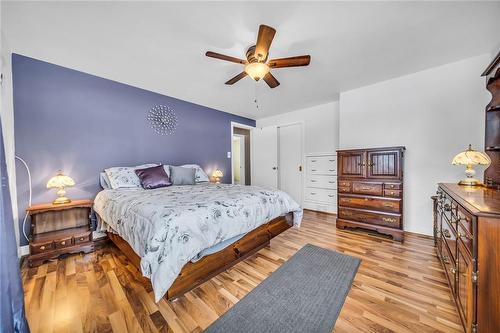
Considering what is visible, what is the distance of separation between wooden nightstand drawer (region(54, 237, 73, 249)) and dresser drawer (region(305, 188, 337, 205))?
3.98m

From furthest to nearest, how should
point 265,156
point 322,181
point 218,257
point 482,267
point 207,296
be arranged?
point 265,156
point 322,181
point 218,257
point 207,296
point 482,267

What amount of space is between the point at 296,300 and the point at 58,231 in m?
2.87

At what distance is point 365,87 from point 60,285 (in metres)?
4.53

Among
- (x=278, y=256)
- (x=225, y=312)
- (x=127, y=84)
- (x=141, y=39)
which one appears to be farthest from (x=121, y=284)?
(x=127, y=84)

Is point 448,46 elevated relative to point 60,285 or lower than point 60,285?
elevated

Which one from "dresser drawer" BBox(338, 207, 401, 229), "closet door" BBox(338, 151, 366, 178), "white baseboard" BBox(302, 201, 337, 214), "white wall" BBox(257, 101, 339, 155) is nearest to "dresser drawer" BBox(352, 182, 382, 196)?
"closet door" BBox(338, 151, 366, 178)

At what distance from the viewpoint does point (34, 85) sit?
7.48 feet

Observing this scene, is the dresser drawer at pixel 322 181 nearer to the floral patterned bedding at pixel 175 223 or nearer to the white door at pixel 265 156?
the white door at pixel 265 156

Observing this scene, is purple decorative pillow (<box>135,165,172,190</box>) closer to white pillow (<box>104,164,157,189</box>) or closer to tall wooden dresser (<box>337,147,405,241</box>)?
white pillow (<box>104,164,157,189</box>)

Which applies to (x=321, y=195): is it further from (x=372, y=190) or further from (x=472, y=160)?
(x=472, y=160)

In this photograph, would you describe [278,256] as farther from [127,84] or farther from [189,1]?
[127,84]

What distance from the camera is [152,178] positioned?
271 cm

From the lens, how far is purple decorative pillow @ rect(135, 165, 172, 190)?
2656mm

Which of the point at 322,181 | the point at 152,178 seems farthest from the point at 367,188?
the point at 152,178
